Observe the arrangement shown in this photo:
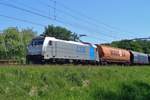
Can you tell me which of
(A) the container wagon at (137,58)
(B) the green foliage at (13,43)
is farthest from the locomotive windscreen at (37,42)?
(B) the green foliage at (13,43)

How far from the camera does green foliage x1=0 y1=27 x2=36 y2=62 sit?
103 metres

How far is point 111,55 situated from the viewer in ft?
173

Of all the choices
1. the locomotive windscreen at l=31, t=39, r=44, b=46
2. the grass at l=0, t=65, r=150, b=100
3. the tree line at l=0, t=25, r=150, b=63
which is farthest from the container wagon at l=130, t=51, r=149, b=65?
the grass at l=0, t=65, r=150, b=100

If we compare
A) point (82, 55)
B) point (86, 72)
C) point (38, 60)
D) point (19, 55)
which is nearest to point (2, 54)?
point (19, 55)

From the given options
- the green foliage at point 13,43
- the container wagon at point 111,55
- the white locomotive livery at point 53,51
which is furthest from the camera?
the green foliage at point 13,43

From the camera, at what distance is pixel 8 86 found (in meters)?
14.0

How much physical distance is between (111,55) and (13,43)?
60.9 meters

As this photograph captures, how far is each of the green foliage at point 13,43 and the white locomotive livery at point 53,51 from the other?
200ft

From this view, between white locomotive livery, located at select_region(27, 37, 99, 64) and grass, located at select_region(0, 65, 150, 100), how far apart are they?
1209cm

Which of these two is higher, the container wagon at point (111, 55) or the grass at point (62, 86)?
the container wagon at point (111, 55)

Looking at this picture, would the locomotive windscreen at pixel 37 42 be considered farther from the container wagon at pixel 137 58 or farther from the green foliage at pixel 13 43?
the green foliage at pixel 13 43

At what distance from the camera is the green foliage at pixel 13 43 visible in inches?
4055

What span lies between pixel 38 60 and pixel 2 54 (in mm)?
70635

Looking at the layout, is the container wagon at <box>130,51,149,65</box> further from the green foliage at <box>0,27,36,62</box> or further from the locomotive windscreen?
the green foliage at <box>0,27,36,62</box>
